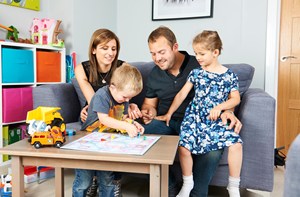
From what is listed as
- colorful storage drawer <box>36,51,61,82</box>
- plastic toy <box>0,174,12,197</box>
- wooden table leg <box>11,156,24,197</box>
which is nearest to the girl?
wooden table leg <box>11,156,24,197</box>

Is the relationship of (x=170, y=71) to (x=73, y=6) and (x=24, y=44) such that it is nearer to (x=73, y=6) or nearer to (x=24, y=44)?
(x=24, y=44)

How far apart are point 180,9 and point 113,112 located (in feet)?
6.55

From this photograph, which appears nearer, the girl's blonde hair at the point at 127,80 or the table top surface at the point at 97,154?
the table top surface at the point at 97,154

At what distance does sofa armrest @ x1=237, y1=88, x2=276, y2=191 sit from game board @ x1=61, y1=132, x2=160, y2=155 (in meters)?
0.61

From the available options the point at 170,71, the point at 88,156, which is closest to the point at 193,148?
the point at 170,71

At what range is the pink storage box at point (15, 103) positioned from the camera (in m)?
2.26

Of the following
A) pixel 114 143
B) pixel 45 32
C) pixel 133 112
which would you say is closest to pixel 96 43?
pixel 133 112

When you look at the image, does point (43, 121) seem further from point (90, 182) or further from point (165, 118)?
point (165, 118)

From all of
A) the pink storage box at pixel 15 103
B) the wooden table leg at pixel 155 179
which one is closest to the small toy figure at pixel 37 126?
the wooden table leg at pixel 155 179

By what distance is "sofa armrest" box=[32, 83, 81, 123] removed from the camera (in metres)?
2.10

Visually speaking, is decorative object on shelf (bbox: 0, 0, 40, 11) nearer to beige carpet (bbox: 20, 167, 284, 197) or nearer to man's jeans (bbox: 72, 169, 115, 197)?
beige carpet (bbox: 20, 167, 284, 197)

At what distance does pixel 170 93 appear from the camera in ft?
6.23

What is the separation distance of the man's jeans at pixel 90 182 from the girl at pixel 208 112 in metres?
0.36

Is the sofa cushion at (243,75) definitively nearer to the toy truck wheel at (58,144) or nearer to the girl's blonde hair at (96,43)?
the girl's blonde hair at (96,43)
